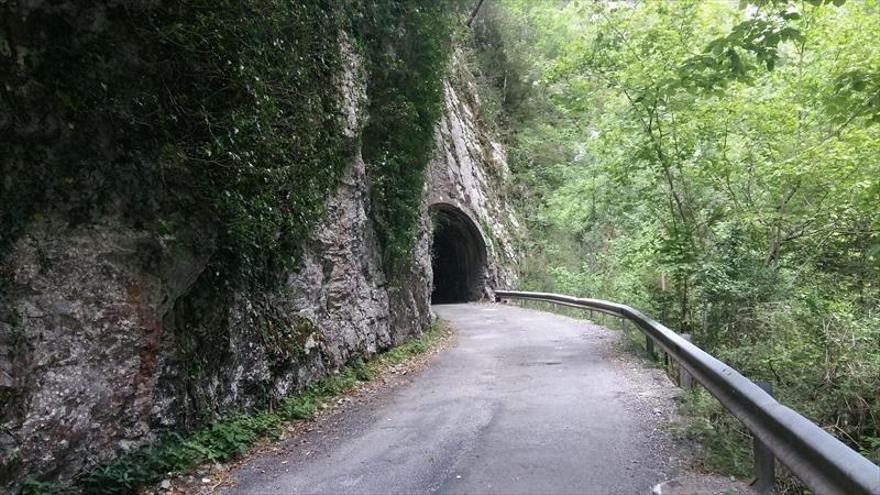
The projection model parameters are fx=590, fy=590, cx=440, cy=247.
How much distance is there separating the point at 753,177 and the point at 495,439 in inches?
323

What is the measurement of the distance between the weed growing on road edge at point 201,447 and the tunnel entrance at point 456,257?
14890 millimetres

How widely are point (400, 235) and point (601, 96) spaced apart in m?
5.66

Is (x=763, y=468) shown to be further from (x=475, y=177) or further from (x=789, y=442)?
(x=475, y=177)

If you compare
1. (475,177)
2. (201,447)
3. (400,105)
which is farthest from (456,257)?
(201,447)

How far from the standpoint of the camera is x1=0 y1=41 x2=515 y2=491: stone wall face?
13.9 feet

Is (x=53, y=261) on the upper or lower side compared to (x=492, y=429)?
upper

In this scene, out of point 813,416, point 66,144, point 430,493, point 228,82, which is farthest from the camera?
point 228,82

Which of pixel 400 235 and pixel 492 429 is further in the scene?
pixel 400 235

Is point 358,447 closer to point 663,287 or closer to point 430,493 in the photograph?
point 430,493

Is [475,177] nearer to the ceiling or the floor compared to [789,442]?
nearer to the ceiling

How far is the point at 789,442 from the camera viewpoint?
3221 mm

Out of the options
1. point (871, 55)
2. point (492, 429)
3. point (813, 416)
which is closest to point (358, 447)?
point (492, 429)

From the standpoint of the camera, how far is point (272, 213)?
6.82m

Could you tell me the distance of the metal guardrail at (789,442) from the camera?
257cm
